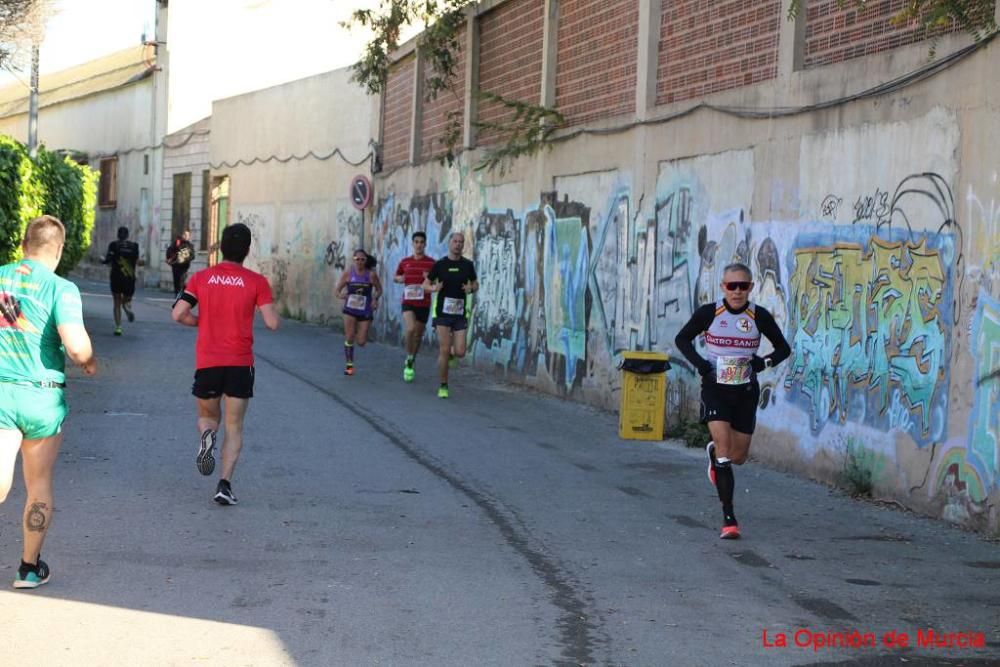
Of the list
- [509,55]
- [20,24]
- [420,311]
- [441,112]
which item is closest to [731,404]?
[420,311]

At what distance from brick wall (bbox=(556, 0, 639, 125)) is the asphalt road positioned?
16.6 feet

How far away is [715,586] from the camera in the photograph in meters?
7.96

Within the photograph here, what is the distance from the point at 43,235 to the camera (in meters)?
7.24

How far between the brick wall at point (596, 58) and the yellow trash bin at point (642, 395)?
385 cm

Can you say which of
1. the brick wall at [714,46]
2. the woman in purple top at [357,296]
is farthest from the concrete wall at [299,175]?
the brick wall at [714,46]

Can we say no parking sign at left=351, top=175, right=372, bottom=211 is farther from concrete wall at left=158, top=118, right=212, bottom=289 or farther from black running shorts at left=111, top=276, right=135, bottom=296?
concrete wall at left=158, top=118, right=212, bottom=289

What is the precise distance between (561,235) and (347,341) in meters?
3.33

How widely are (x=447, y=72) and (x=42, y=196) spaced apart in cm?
676

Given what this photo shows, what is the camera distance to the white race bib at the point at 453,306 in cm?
1808

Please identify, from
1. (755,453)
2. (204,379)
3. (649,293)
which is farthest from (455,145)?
(204,379)

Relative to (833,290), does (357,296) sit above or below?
below

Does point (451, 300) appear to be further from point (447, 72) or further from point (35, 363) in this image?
point (35, 363)

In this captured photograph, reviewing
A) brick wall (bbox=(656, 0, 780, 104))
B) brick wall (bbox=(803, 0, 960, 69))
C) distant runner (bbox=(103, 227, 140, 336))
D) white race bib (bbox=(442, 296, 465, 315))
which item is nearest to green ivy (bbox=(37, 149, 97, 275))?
distant runner (bbox=(103, 227, 140, 336))

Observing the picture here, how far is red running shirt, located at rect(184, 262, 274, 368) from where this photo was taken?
997 centimetres
